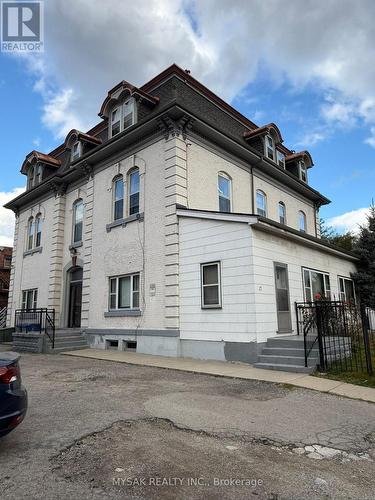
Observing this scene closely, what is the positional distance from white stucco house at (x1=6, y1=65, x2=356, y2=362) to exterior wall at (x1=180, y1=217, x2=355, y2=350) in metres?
0.04

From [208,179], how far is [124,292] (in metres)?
5.76

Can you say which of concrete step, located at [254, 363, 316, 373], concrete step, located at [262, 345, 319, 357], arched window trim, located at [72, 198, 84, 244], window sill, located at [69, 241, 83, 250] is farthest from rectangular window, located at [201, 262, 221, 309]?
arched window trim, located at [72, 198, 84, 244]

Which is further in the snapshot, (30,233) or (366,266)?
(30,233)

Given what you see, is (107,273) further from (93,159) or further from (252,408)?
(252,408)

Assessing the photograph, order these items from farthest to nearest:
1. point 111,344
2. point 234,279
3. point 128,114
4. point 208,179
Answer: point 128,114, point 111,344, point 208,179, point 234,279

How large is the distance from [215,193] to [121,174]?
13.8ft

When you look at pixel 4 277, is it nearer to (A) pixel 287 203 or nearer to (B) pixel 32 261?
(B) pixel 32 261

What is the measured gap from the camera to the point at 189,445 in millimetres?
4617

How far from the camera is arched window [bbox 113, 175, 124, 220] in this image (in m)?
16.1

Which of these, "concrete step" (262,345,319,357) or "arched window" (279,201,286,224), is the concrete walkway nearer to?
"concrete step" (262,345,319,357)

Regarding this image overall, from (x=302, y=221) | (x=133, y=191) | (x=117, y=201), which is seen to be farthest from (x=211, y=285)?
(x=302, y=221)

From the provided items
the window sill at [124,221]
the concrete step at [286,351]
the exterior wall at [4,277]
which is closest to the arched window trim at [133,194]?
the window sill at [124,221]

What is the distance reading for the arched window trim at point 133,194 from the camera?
1530cm

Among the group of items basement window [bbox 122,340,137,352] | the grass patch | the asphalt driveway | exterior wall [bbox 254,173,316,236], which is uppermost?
exterior wall [bbox 254,173,316,236]
